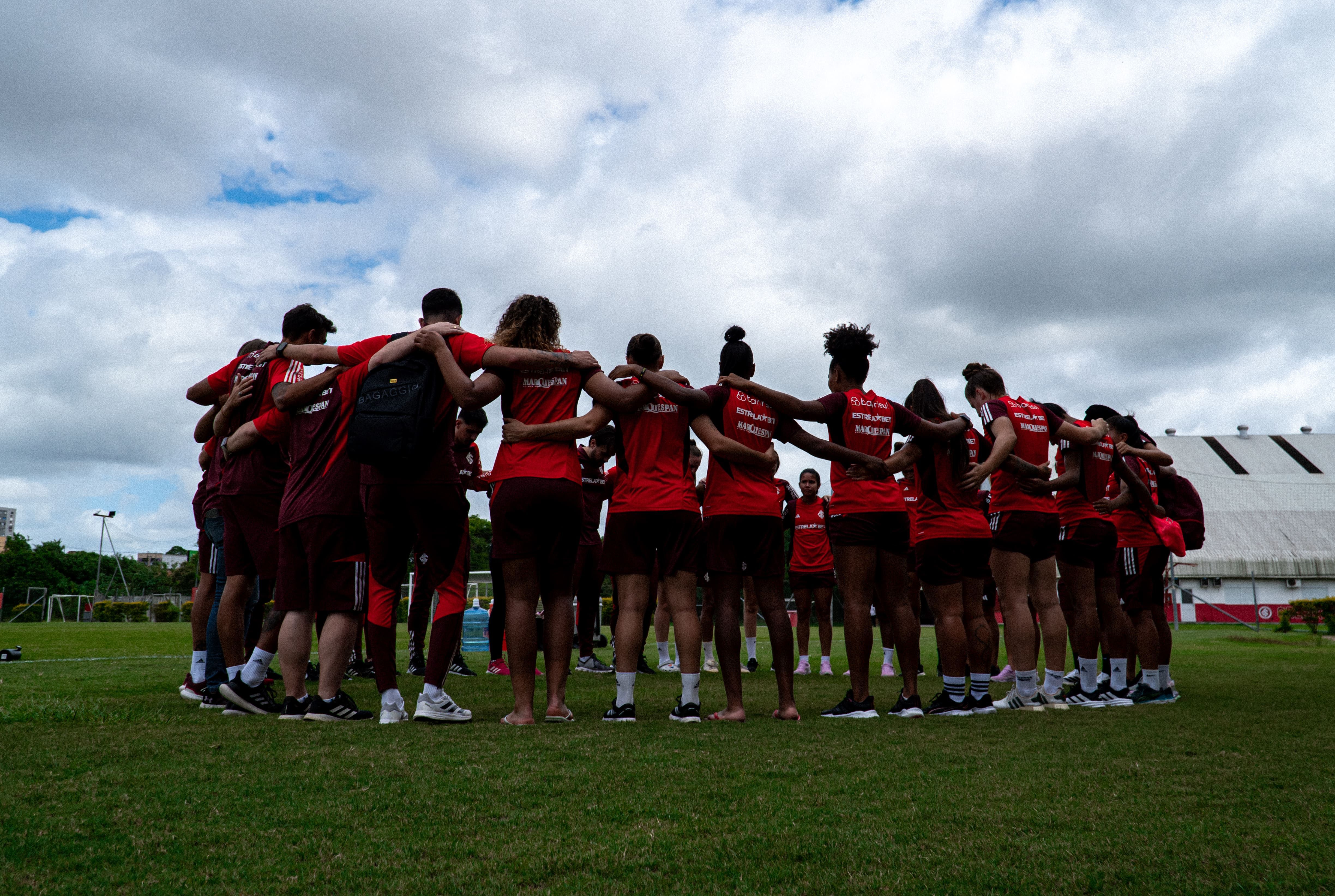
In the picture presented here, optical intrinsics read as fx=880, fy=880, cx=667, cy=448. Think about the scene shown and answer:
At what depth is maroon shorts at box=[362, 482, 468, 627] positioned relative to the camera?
4.64 m

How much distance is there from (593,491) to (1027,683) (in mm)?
5036

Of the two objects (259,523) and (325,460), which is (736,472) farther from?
(259,523)

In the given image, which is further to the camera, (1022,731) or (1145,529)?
(1145,529)

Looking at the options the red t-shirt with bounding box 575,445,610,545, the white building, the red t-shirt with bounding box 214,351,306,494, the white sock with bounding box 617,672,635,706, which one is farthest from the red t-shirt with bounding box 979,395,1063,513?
the white building

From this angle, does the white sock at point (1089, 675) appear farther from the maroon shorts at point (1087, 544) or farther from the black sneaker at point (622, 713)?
the black sneaker at point (622, 713)

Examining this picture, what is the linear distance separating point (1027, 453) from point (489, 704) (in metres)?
4.04

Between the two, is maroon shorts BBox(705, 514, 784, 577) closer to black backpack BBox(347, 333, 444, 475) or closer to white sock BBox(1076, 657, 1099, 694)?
black backpack BBox(347, 333, 444, 475)

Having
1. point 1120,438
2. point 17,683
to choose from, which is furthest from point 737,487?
point 17,683

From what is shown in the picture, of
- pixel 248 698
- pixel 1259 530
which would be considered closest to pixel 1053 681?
pixel 248 698

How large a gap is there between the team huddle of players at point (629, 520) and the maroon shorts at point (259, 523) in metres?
0.01

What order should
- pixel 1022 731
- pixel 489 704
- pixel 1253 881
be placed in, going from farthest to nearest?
1. pixel 489 704
2. pixel 1022 731
3. pixel 1253 881

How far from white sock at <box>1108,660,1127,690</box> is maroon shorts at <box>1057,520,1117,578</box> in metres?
0.88

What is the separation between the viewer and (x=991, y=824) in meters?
2.59

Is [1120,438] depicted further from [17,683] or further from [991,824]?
[17,683]
